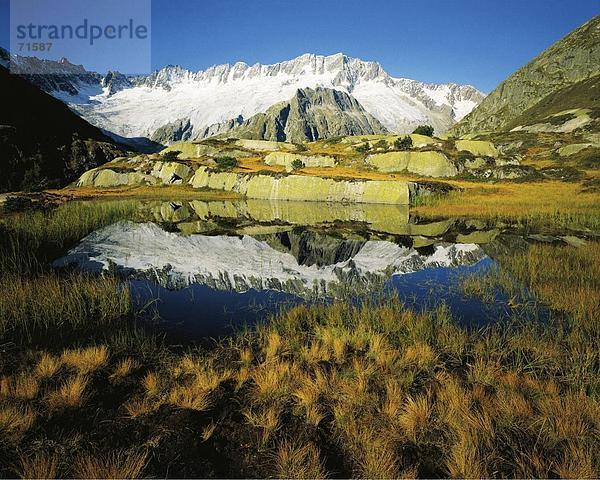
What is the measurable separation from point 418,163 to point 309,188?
24327 mm

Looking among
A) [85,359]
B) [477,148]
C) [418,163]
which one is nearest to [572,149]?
[477,148]

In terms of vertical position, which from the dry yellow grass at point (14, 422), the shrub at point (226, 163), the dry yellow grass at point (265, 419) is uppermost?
the shrub at point (226, 163)

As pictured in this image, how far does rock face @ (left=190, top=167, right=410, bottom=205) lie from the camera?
4075 cm

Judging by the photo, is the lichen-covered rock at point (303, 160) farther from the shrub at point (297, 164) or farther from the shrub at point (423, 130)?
the shrub at point (423, 130)

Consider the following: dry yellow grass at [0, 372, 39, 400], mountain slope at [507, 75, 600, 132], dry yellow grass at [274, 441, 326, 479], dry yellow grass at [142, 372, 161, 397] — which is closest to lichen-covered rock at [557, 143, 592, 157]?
mountain slope at [507, 75, 600, 132]

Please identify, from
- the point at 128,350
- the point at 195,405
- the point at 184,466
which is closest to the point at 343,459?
the point at 184,466

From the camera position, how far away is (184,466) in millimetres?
4363

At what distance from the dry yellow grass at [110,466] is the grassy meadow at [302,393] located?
2 centimetres

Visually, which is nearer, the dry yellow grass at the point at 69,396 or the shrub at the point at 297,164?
the dry yellow grass at the point at 69,396

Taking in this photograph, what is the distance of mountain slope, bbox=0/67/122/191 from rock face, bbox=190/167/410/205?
4017 centimetres

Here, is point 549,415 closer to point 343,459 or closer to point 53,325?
point 343,459

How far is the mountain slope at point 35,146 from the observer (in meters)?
71.2

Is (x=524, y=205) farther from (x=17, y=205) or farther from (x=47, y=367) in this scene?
(x=17, y=205)

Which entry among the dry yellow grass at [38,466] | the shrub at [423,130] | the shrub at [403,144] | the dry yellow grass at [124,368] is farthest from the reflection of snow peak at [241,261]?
the shrub at [423,130]
